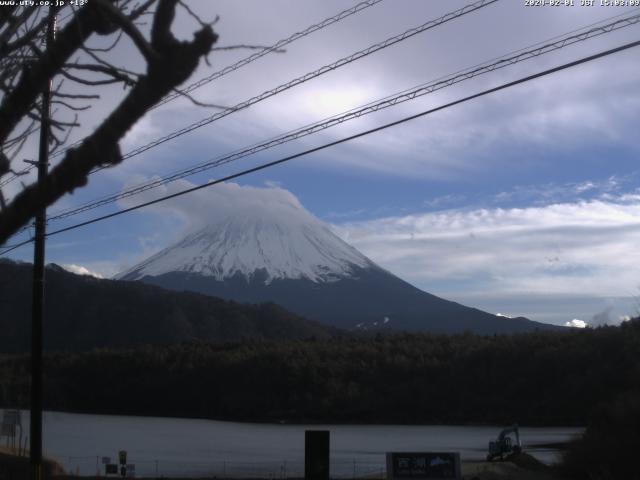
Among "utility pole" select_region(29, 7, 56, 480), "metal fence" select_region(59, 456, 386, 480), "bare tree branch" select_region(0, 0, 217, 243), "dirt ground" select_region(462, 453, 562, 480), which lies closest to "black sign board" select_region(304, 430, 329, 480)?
"utility pole" select_region(29, 7, 56, 480)

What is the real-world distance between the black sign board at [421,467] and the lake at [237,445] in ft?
31.0

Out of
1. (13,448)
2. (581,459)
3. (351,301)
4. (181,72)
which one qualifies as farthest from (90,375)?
(351,301)

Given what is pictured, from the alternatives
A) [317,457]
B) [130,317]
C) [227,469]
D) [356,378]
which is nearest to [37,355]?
[317,457]

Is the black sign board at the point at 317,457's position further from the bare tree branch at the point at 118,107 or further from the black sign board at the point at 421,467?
the bare tree branch at the point at 118,107

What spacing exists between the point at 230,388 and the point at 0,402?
21.1m

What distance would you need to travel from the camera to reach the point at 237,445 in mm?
44531

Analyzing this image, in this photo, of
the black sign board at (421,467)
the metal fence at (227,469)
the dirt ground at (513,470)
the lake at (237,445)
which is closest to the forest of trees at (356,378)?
the lake at (237,445)

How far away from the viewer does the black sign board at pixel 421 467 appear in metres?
18.7

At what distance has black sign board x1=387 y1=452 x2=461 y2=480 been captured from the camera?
1867 cm

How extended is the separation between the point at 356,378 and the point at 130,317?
44.4 meters

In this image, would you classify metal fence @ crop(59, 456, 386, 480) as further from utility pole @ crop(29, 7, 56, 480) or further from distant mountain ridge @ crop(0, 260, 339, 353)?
distant mountain ridge @ crop(0, 260, 339, 353)

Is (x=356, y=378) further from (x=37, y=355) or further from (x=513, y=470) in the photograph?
(x=37, y=355)

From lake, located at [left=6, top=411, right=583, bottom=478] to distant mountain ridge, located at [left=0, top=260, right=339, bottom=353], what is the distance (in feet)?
139

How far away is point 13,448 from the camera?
108 ft
